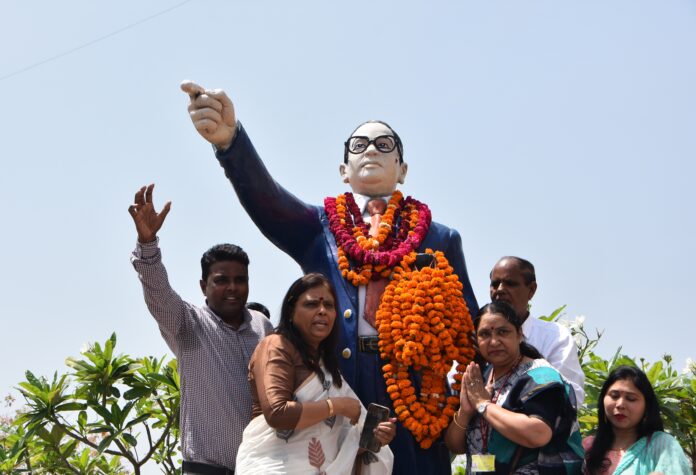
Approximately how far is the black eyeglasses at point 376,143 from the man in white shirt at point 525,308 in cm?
93

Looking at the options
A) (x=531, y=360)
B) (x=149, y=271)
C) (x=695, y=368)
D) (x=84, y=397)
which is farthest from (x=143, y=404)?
(x=695, y=368)

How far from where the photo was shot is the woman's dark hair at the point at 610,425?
4.12 metres

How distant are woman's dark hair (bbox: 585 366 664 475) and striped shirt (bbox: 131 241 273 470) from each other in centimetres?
164

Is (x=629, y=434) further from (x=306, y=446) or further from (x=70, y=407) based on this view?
(x=70, y=407)

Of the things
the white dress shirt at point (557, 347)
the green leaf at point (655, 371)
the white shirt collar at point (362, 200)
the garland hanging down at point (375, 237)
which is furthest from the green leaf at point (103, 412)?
the green leaf at point (655, 371)

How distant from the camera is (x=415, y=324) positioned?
14.7 ft

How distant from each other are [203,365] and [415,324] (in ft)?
3.51

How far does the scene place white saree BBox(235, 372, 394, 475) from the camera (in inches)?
152

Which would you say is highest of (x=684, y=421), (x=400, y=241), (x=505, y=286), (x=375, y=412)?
(x=400, y=241)

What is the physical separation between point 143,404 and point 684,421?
3.92 metres

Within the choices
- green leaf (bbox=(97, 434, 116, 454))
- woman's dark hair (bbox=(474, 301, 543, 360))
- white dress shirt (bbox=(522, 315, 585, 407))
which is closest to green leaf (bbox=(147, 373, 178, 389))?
green leaf (bbox=(97, 434, 116, 454))

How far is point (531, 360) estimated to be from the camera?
166 inches

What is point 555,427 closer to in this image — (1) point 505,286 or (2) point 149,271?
(1) point 505,286

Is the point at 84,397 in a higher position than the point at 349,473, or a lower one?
higher
